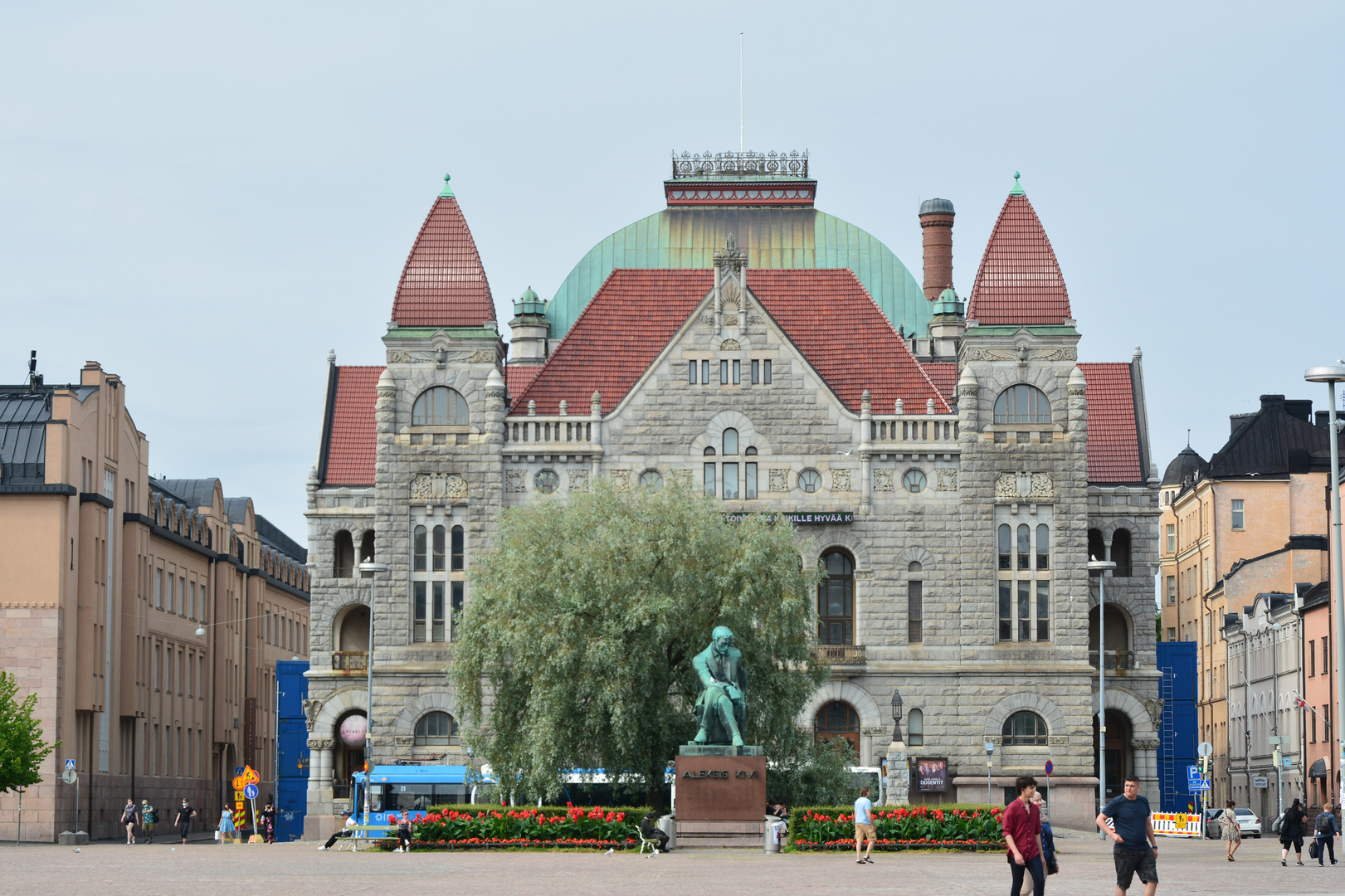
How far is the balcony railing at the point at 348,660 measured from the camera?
74000mm

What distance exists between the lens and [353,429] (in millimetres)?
78125

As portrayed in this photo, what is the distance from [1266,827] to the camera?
97750 millimetres

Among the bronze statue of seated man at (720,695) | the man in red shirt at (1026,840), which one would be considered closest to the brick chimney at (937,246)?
the bronze statue of seated man at (720,695)

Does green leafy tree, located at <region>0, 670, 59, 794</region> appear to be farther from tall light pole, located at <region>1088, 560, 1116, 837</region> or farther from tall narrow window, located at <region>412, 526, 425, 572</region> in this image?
tall light pole, located at <region>1088, 560, 1116, 837</region>

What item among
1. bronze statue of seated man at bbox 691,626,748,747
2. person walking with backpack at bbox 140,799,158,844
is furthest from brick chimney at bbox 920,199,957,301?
bronze statue of seated man at bbox 691,626,748,747

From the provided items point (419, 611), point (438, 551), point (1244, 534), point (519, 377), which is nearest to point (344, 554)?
point (419, 611)

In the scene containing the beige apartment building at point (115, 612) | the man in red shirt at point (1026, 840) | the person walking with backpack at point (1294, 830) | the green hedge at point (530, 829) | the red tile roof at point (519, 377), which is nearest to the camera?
the man in red shirt at point (1026, 840)

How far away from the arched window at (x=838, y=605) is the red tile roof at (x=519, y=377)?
1660 cm

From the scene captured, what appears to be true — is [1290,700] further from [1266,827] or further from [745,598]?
[745,598]

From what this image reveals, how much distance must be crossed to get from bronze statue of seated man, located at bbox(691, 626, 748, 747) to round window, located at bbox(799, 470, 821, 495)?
2248cm

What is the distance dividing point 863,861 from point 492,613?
17621 mm

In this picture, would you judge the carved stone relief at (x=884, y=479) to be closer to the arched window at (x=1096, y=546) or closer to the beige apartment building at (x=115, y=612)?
the arched window at (x=1096, y=546)

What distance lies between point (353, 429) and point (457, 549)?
9.01 m

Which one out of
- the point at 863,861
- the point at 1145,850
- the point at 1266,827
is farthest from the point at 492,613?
the point at 1266,827
